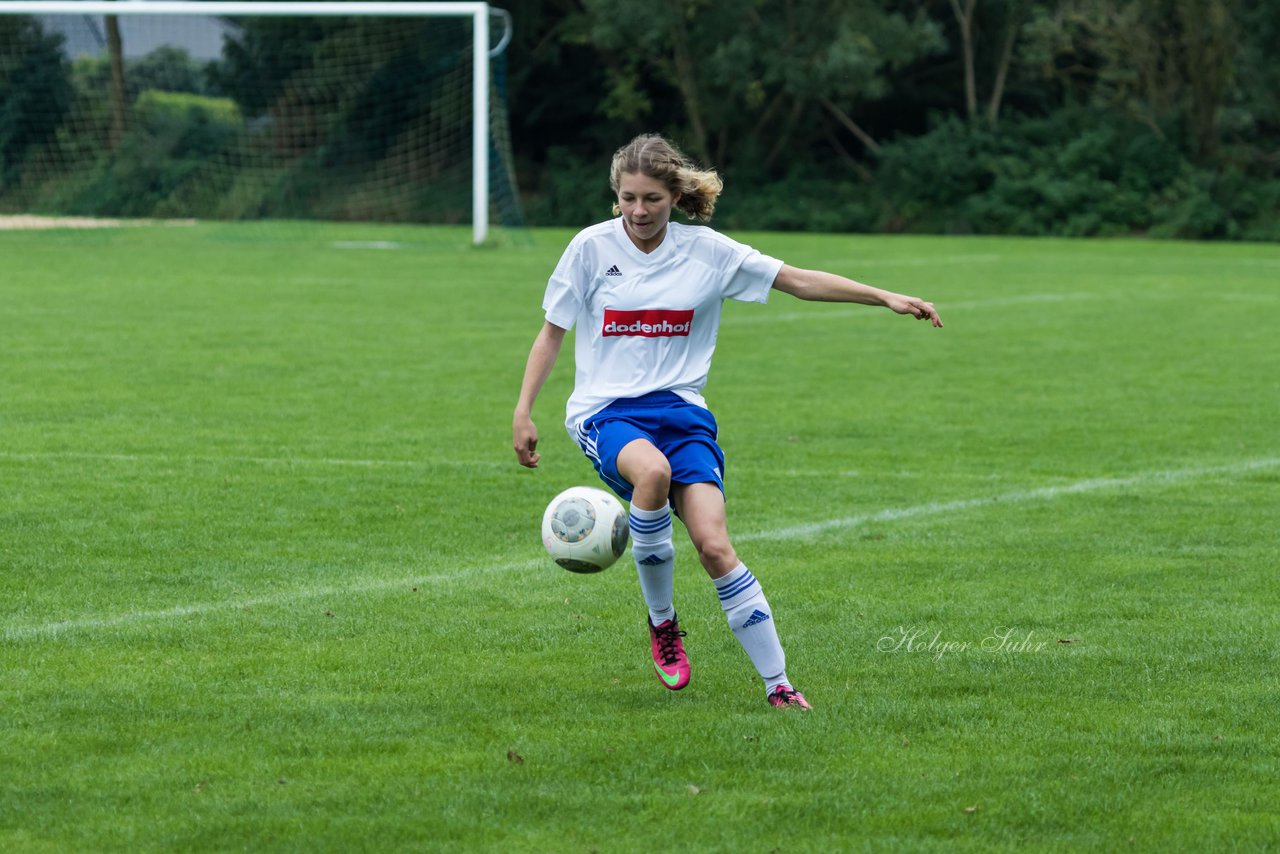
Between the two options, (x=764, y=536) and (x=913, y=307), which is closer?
(x=913, y=307)

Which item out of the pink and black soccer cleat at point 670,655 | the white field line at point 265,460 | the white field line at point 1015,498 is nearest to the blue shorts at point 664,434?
the pink and black soccer cleat at point 670,655

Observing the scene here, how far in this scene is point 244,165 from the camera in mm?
35781

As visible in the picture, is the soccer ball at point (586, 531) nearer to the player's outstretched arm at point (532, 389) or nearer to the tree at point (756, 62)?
the player's outstretched arm at point (532, 389)

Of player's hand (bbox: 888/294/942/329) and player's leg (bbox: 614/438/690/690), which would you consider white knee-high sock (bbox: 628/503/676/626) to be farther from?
player's hand (bbox: 888/294/942/329)

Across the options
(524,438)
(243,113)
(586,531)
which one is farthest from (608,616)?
(243,113)

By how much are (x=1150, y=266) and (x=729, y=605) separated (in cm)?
2538

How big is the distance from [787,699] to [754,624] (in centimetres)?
Result: 24

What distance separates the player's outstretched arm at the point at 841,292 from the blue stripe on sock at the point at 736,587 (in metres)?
0.86

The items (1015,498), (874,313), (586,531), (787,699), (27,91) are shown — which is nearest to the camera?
(787,699)

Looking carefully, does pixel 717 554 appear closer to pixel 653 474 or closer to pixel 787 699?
pixel 653 474

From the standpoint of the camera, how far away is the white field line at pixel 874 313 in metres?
19.5

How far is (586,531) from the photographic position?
18.2 ft

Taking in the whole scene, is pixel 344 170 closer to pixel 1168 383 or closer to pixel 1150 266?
pixel 1150 266

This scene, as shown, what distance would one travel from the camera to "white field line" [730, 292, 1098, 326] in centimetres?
1953
